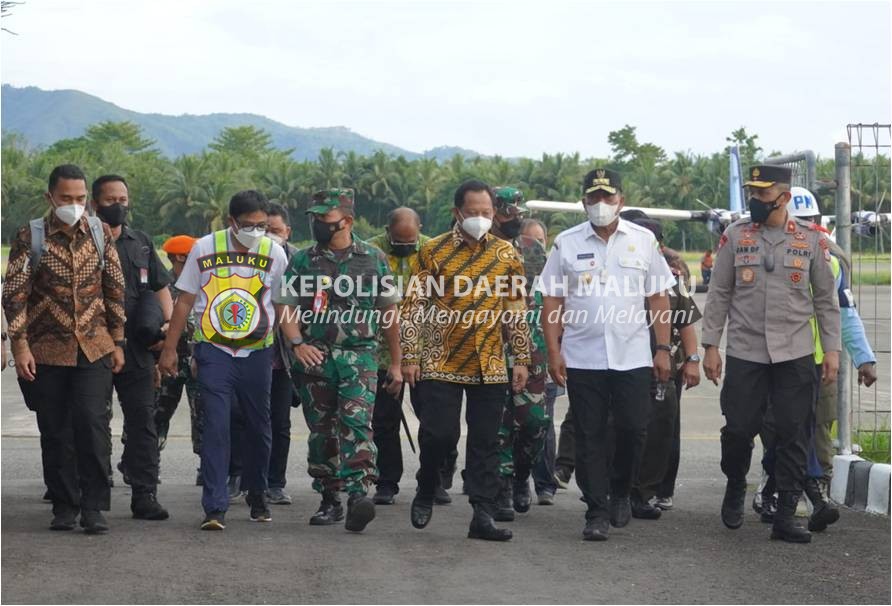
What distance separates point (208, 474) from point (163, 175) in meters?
110

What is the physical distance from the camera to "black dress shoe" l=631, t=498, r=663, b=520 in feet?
29.2

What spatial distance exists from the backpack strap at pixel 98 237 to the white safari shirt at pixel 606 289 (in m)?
2.39

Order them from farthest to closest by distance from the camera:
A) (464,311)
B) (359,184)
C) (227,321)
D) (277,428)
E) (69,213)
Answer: (359,184)
(277,428)
(227,321)
(464,311)
(69,213)

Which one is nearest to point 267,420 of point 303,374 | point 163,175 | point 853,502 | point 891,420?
point 303,374

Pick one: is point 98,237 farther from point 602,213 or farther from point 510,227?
point 602,213

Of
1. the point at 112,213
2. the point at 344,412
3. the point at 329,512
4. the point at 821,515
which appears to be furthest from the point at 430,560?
the point at 112,213

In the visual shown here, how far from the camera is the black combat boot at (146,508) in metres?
8.52

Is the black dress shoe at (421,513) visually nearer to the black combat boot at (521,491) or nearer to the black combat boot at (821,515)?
the black combat boot at (521,491)

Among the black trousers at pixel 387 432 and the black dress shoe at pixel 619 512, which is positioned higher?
the black trousers at pixel 387 432

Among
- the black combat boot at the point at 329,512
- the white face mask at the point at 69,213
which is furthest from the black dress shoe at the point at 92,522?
the white face mask at the point at 69,213

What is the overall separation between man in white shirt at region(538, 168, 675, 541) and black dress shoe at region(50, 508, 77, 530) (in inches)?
107

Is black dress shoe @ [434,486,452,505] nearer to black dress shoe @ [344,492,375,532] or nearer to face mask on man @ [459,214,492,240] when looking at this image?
black dress shoe @ [344,492,375,532]

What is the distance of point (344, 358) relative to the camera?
8.18m

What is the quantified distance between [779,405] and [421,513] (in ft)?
6.66
